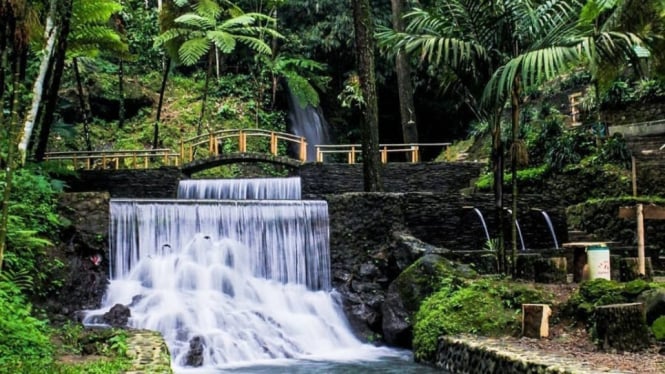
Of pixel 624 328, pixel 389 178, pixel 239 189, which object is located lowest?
pixel 624 328

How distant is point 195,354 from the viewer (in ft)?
28.3

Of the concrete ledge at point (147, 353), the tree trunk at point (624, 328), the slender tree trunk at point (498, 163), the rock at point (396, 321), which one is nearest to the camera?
the concrete ledge at point (147, 353)

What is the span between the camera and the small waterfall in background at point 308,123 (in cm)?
2634

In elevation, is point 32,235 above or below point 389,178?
below

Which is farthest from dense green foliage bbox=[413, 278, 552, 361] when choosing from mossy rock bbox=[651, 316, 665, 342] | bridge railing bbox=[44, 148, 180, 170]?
bridge railing bbox=[44, 148, 180, 170]

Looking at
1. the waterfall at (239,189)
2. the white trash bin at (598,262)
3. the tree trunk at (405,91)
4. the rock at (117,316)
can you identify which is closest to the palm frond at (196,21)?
the waterfall at (239,189)

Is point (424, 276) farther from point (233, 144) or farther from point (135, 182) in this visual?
point (233, 144)

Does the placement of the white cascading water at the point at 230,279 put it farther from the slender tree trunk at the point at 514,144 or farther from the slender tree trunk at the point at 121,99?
the slender tree trunk at the point at 121,99

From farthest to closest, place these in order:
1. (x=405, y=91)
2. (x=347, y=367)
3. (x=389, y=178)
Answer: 1. (x=405, y=91)
2. (x=389, y=178)
3. (x=347, y=367)

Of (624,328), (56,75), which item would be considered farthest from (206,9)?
(624,328)

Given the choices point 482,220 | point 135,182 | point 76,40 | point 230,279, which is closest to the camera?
point 230,279

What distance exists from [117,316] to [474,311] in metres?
5.10

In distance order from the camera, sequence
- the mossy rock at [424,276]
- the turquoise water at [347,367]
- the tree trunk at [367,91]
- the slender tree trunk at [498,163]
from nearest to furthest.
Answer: the turquoise water at [347,367], the slender tree trunk at [498,163], the mossy rock at [424,276], the tree trunk at [367,91]

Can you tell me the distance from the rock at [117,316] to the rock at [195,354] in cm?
114
